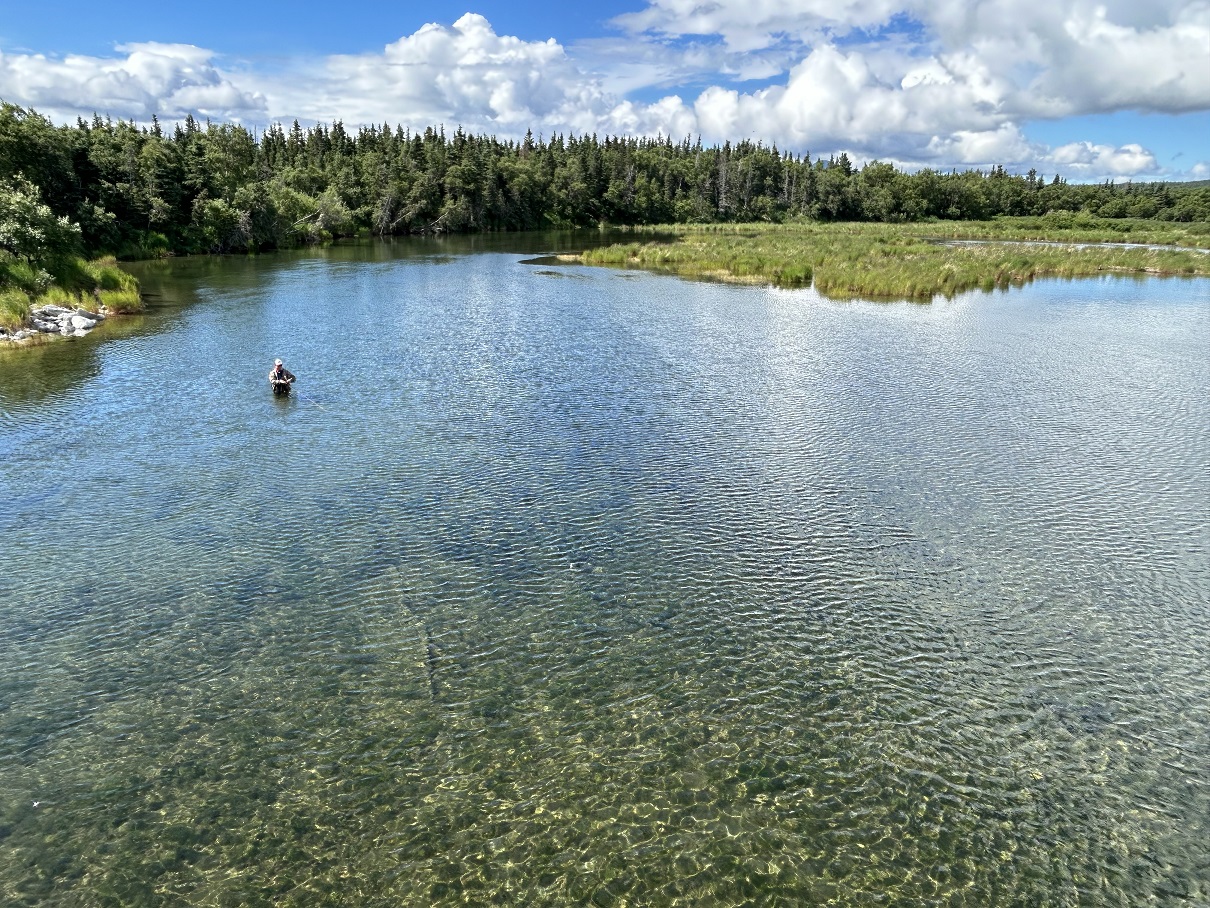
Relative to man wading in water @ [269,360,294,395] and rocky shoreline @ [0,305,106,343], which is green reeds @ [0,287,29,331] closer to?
rocky shoreline @ [0,305,106,343]

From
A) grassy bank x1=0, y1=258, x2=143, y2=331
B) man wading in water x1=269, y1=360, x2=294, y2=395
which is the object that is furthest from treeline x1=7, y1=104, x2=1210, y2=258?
man wading in water x1=269, y1=360, x2=294, y2=395

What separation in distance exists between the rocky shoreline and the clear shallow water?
13517 mm

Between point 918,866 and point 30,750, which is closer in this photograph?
point 918,866

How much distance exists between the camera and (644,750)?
12695 millimetres

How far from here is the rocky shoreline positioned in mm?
43859

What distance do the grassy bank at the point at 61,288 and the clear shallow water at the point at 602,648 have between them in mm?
15362

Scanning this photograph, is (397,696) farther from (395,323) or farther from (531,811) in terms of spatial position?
(395,323)

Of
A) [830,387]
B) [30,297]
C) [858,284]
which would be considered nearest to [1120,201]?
[858,284]

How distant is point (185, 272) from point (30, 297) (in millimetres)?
34112

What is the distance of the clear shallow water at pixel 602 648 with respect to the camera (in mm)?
10766

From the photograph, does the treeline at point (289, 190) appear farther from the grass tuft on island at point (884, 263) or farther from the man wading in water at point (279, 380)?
the grass tuft on island at point (884, 263)

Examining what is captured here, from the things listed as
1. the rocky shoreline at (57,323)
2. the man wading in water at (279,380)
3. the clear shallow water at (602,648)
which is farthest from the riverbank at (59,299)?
the man wading in water at (279,380)

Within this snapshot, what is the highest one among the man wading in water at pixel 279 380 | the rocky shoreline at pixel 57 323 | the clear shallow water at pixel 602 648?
the rocky shoreline at pixel 57 323

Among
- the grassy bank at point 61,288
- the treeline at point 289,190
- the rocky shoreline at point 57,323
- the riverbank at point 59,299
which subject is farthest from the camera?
the treeline at point 289,190
